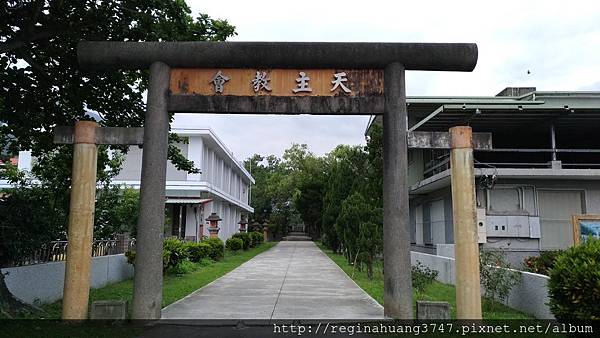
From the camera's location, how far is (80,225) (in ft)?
26.0

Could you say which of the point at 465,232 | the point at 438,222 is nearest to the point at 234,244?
the point at 438,222

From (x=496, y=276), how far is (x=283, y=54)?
6.25 metres

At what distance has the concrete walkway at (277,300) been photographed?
8664 mm

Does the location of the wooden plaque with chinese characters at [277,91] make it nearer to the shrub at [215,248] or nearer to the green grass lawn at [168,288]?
the green grass lawn at [168,288]

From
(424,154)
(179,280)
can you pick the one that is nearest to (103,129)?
(179,280)

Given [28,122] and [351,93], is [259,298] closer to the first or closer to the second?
[351,93]

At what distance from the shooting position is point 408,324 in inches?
301

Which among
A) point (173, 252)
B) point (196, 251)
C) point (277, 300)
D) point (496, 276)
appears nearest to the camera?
point (496, 276)

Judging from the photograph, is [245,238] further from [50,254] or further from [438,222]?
[50,254]

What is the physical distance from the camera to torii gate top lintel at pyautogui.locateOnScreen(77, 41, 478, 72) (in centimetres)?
823

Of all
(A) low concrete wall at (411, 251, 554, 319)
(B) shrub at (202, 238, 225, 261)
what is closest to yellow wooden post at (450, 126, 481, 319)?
(A) low concrete wall at (411, 251, 554, 319)

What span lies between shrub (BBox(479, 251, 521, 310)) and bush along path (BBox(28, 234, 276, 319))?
259 inches

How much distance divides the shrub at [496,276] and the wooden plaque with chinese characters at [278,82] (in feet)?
15.0

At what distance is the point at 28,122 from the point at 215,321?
18.9ft
